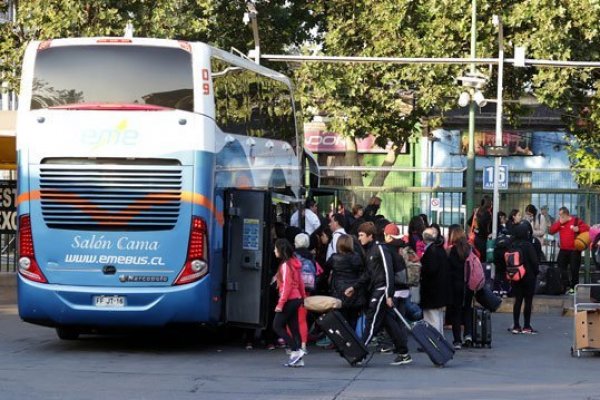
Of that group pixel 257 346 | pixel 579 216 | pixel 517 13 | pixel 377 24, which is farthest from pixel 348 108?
pixel 257 346

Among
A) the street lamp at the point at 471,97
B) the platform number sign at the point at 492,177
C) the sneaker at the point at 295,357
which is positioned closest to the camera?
the sneaker at the point at 295,357

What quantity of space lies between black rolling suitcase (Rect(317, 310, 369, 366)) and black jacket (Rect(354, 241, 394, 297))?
0.62 m

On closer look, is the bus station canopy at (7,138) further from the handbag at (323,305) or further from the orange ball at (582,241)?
the orange ball at (582,241)

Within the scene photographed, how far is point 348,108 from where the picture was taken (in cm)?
3519

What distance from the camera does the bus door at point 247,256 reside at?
17359 millimetres

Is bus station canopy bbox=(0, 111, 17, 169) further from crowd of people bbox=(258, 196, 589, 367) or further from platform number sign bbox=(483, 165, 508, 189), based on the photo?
platform number sign bbox=(483, 165, 508, 189)

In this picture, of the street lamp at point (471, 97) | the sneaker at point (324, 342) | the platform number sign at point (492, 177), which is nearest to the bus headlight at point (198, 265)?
the sneaker at point (324, 342)

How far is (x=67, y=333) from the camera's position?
18.2 meters

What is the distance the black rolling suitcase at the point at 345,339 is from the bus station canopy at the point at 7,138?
10.3 m

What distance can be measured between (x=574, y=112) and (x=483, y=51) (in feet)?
10.5

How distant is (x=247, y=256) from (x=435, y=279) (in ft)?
8.22

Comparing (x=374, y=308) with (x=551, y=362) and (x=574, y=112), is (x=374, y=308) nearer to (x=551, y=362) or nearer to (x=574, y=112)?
(x=551, y=362)

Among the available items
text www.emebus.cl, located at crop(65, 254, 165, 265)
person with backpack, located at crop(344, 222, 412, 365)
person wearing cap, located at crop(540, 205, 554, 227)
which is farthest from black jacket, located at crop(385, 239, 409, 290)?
person wearing cap, located at crop(540, 205, 554, 227)

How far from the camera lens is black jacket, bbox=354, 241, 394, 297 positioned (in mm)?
16141
